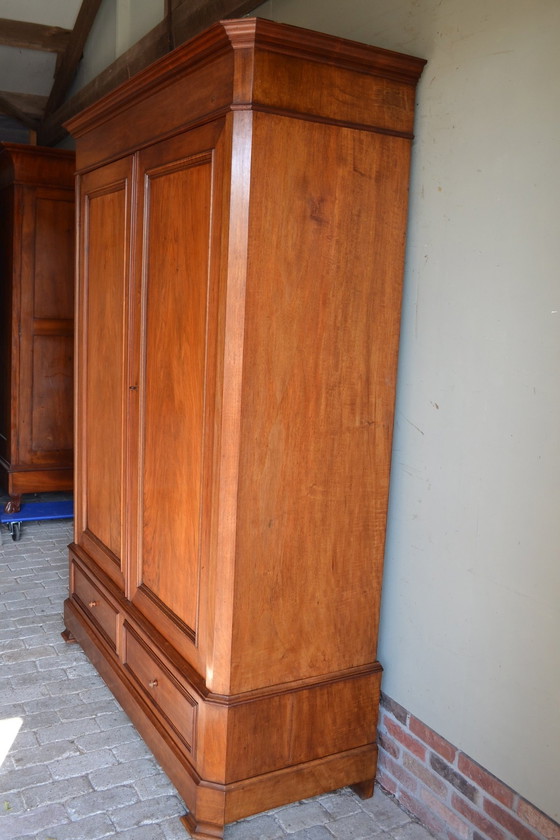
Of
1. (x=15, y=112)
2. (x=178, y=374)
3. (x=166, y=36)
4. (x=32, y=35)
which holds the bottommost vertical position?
(x=178, y=374)

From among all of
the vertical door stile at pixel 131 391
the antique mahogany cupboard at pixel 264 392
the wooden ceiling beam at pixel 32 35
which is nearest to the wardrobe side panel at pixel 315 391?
the antique mahogany cupboard at pixel 264 392

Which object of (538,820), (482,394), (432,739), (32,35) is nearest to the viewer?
(538,820)

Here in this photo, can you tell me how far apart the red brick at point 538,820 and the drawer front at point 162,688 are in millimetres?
1024

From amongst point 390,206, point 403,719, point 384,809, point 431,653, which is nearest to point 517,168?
point 390,206

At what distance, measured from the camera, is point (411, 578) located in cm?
266

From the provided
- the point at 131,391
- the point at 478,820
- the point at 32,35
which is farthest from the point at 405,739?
the point at 32,35

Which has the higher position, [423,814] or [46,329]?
[46,329]

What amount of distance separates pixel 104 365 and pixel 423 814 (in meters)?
2.11

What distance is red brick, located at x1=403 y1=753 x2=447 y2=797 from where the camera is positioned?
2.55 meters

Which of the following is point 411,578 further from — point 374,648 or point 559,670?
point 559,670

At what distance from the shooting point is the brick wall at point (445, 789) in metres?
2.26

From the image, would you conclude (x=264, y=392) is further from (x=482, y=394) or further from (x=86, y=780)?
(x=86, y=780)

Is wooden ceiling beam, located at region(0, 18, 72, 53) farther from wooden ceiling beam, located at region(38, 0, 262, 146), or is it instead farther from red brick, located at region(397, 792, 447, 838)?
red brick, located at region(397, 792, 447, 838)

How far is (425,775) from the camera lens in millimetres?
2617
